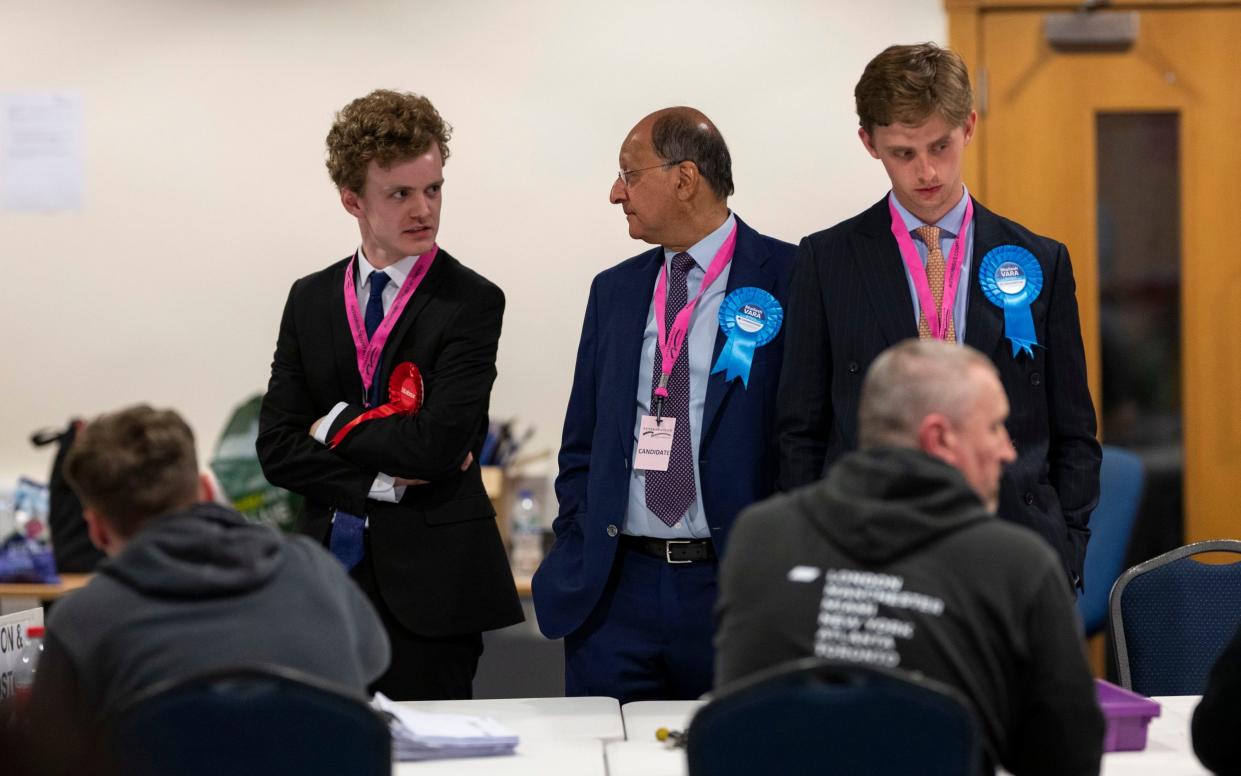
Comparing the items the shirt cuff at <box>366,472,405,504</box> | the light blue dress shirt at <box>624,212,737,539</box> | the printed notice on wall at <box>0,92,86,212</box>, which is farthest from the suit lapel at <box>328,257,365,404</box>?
the printed notice on wall at <box>0,92,86,212</box>

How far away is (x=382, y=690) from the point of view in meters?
3.05

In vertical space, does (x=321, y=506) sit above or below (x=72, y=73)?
below

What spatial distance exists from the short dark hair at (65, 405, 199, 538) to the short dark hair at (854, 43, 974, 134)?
1.61 m

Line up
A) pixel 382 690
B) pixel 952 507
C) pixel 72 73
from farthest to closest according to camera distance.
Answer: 1. pixel 72 73
2. pixel 382 690
3. pixel 952 507

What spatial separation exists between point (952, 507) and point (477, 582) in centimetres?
152

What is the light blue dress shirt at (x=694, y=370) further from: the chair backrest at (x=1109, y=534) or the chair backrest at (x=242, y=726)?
the chair backrest at (x=1109, y=534)

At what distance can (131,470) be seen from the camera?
1.95 metres

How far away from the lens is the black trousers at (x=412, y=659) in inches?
119

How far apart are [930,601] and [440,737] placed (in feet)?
3.05

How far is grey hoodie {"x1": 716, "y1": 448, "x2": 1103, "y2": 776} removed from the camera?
5.86 ft

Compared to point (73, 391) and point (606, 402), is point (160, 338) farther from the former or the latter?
point (606, 402)

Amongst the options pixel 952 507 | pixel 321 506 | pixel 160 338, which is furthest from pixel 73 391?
pixel 952 507

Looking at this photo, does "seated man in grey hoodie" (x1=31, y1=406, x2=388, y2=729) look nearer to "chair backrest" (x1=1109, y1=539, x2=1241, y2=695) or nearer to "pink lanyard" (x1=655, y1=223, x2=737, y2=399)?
"pink lanyard" (x1=655, y1=223, x2=737, y2=399)

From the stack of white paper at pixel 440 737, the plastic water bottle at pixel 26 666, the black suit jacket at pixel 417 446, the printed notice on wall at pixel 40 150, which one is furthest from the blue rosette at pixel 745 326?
the printed notice on wall at pixel 40 150
